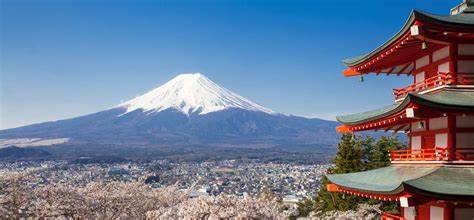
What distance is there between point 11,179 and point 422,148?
1788 cm

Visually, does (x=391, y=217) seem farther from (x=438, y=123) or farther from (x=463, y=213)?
(x=438, y=123)

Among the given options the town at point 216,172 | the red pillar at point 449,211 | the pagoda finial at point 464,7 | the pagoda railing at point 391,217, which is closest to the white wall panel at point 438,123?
the red pillar at point 449,211

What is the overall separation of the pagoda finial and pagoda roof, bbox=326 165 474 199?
462 cm

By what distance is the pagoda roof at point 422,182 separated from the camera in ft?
40.1

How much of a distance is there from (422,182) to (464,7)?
19.0 ft

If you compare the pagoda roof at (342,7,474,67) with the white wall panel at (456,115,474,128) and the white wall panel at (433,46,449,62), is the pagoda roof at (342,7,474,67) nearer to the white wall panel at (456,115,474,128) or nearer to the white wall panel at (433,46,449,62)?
the white wall panel at (433,46,449,62)

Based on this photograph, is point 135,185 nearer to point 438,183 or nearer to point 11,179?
point 11,179

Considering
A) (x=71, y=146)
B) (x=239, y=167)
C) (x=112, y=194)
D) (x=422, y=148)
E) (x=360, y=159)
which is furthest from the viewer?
(x=71, y=146)

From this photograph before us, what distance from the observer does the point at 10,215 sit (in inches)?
892

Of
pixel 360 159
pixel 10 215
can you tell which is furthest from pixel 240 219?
pixel 360 159

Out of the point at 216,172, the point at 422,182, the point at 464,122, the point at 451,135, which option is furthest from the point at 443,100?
the point at 216,172

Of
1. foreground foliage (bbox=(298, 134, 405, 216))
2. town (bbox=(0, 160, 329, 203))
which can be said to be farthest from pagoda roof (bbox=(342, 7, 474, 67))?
town (bbox=(0, 160, 329, 203))

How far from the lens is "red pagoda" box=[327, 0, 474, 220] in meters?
12.7

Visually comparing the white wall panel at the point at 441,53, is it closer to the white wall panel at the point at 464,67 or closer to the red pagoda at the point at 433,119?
the red pagoda at the point at 433,119
